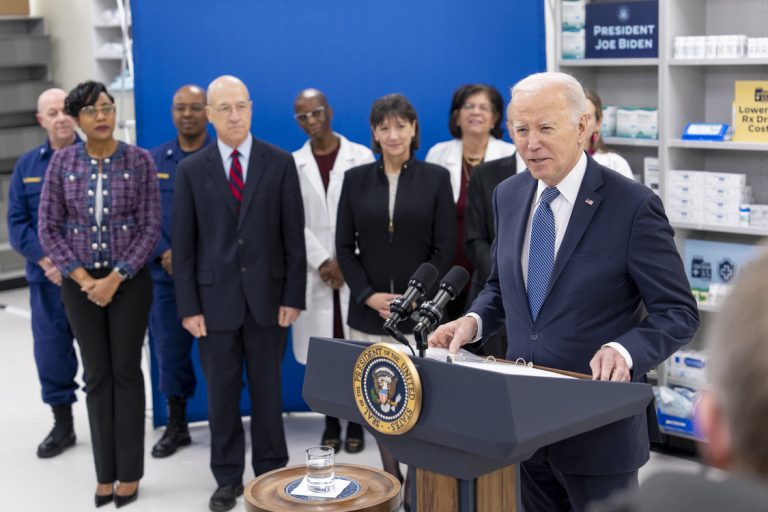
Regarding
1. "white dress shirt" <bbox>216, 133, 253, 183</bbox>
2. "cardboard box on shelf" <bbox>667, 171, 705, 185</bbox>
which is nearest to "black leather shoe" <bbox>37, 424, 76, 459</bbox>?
"white dress shirt" <bbox>216, 133, 253, 183</bbox>

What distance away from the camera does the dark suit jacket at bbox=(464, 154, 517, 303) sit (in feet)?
15.0

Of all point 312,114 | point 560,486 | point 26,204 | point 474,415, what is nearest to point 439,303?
point 474,415

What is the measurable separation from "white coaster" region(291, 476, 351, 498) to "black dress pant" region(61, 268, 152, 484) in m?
1.49

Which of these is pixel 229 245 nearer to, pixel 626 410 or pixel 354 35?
pixel 354 35

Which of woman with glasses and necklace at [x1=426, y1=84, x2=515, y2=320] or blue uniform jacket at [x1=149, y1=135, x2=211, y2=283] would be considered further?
blue uniform jacket at [x1=149, y1=135, x2=211, y2=283]

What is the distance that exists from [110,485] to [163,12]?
2.20 meters

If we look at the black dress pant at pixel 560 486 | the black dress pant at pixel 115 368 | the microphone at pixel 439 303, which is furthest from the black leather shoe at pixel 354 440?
the microphone at pixel 439 303

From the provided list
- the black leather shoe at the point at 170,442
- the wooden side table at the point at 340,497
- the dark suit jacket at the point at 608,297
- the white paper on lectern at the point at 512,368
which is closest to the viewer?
the white paper on lectern at the point at 512,368

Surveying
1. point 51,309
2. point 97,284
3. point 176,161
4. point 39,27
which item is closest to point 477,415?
point 97,284

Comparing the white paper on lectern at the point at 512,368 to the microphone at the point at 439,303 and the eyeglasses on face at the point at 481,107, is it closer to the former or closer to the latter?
the microphone at the point at 439,303

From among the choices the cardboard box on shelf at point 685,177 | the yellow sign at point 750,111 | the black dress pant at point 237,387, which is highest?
the yellow sign at point 750,111

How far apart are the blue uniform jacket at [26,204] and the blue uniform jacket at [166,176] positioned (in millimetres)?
567

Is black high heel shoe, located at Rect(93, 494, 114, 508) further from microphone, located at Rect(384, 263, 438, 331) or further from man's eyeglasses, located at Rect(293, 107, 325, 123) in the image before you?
microphone, located at Rect(384, 263, 438, 331)

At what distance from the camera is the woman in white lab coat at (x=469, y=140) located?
492cm
